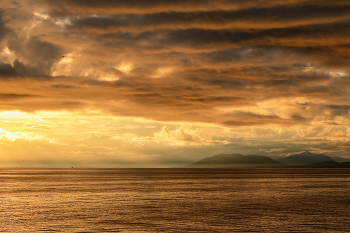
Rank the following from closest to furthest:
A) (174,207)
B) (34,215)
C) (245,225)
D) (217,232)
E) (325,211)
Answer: (217,232) < (245,225) < (34,215) < (325,211) < (174,207)

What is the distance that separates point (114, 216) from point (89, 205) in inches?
599

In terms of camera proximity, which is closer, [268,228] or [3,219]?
[268,228]

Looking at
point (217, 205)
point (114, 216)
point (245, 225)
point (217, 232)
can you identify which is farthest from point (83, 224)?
point (217, 205)

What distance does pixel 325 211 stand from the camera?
59531 mm

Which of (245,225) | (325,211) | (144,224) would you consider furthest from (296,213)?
(144,224)

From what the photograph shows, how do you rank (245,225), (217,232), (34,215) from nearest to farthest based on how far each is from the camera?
(217,232)
(245,225)
(34,215)

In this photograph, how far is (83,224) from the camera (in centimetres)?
4744

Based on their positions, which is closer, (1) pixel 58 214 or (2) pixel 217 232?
(2) pixel 217 232

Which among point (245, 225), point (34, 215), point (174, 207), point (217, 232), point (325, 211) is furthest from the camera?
point (174, 207)

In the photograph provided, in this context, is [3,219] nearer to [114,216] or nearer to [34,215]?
[34,215]

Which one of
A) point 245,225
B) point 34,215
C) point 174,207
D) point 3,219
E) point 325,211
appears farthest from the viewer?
point 174,207

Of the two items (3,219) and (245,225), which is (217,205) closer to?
(245,225)

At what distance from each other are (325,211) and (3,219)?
48484 mm

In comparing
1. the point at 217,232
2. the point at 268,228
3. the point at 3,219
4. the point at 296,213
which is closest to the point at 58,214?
the point at 3,219
